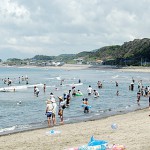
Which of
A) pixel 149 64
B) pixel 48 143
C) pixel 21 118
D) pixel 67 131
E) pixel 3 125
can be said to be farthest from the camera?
pixel 149 64

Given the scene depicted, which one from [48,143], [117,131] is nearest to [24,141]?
[48,143]

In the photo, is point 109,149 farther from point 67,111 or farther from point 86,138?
point 67,111

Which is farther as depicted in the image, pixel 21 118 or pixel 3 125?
pixel 21 118

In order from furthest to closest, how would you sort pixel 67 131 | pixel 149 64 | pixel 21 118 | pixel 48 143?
pixel 149 64, pixel 21 118, pixel 67 131, pixel 48 143

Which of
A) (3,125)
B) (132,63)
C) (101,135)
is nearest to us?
(101,135)

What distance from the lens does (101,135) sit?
1600cm

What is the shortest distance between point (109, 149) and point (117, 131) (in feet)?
15.8

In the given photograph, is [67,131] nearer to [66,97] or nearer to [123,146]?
[123,146]

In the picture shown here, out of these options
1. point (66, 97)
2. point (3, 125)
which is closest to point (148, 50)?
point (66, 97)

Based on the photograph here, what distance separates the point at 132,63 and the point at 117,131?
18496cm

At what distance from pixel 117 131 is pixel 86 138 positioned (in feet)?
6.25

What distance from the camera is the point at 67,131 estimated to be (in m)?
17.9

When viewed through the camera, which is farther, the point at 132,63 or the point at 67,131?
the point at 132,63

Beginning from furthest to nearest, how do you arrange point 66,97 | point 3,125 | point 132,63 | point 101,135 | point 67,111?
point 132,63
point 66,97
point 67,111
point 3,125
point 101,135
